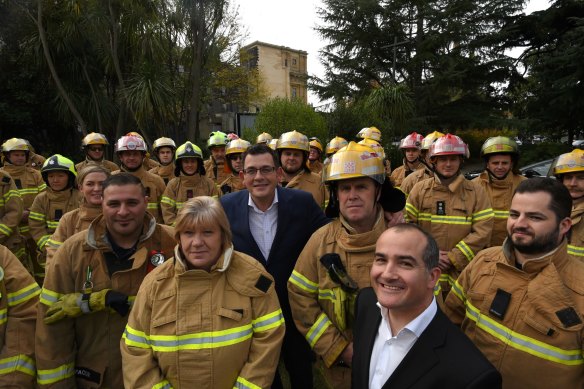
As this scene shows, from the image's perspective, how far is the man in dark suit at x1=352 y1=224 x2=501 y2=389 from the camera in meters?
1.60

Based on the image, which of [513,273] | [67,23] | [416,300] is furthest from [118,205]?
[67,23]

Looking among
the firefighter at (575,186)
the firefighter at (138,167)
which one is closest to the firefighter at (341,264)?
the firefighter at (575,186)

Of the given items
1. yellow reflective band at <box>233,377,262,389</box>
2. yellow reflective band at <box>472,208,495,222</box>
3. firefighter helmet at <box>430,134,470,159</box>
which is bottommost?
yellow reflective band at <box>233,377,262,389</box>


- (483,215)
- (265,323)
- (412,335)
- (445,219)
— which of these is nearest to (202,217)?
(265,323)

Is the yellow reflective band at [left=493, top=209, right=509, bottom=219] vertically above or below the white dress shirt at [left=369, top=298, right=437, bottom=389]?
above

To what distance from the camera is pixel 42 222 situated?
5.06 meters

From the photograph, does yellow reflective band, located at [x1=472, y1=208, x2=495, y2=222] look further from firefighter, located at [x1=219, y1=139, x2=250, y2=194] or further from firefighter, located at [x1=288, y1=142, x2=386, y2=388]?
firefighter, located at [x1=219, y1=139, x2=250, y2=194]

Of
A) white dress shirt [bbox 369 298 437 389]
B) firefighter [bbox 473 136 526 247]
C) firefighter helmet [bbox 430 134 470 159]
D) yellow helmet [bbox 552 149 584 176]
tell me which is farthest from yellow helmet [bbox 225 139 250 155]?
white dress shirt [bbox 369 298 437 389]

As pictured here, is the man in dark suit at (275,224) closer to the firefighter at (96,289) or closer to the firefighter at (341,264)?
the firefighter at (341,264)

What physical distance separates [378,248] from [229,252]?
2.88ft

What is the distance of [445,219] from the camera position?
4242 mm

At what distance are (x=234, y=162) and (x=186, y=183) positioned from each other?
1050 millimetres

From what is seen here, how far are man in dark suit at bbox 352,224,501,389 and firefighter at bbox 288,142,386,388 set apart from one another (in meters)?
0.57

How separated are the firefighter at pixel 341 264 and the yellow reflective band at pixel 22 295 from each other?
1682mm
